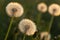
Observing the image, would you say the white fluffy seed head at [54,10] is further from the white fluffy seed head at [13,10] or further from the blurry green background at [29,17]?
the white fluffy seed head at [13,10]

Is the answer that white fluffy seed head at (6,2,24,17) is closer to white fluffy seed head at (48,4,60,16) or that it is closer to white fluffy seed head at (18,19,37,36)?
white fluffy seed head at (18,19,37,36)

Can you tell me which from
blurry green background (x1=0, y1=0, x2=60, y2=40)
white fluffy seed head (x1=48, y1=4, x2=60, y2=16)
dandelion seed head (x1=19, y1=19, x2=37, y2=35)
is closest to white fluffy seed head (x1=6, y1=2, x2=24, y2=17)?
dandelion seed head (x1=19, y1=19, x2=37, y2=35)

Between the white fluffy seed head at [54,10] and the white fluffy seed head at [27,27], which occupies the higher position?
the white fluffy seed head at [54,10]

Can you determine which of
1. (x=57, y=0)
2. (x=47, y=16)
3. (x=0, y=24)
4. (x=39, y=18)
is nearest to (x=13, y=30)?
(x=0, y=24)

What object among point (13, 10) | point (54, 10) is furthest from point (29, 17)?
point (13, 10)

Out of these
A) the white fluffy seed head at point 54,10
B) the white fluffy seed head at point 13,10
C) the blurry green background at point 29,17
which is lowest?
the blurry green background at point 29,17

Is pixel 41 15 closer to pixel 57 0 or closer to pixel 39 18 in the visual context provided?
pixel 39 18

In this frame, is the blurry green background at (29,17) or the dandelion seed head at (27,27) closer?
the dandelion seed head at (27,27)

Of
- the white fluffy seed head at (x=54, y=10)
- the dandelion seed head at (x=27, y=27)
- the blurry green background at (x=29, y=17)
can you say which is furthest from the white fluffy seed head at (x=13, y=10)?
the white fluffy seed head at (x=54, y=10)

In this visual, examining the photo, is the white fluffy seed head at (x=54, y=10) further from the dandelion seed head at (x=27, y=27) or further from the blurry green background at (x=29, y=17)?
the dandelion seed head at (x=27, y=27)

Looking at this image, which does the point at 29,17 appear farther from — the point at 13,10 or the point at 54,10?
the point at 13,10

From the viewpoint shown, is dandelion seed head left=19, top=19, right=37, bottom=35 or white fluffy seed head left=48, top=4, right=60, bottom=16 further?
white fluffy seed head left=48, top=4, right=60, bottom=16
